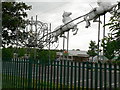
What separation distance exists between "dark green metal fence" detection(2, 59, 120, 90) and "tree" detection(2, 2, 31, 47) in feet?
26.4

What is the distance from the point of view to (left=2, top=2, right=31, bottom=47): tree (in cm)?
1677

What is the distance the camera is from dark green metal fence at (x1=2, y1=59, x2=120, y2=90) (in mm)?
5051

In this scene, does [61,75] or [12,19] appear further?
[12,19]

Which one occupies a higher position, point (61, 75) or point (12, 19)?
point (12, 19)

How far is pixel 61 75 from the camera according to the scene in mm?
6195

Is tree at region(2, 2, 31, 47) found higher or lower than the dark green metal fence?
higher

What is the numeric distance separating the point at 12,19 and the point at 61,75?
443 inches

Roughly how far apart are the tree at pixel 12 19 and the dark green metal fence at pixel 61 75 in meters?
8.06

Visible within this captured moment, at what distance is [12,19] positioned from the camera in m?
16.8

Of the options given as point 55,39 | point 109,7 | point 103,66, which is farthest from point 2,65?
point 103,66

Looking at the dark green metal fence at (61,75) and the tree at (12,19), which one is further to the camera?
the tree at (12,19)

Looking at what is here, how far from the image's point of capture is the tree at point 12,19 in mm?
16766

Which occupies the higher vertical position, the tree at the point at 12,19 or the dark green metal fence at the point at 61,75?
the tree at the point at 12,19

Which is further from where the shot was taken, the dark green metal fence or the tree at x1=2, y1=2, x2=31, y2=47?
the tree at x1=2, y1=2, x2=31, y2=47
